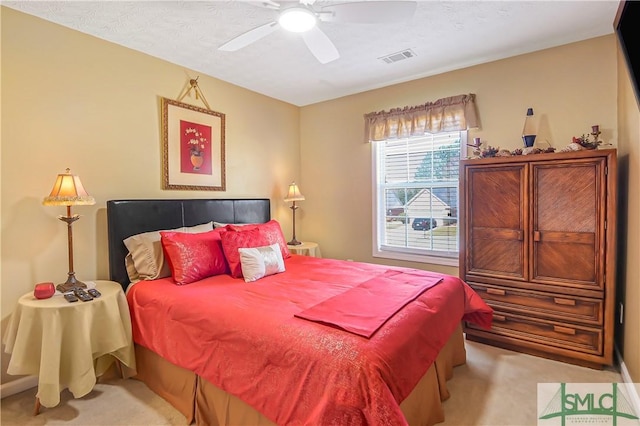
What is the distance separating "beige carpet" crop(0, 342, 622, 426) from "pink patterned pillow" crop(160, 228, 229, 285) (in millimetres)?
821

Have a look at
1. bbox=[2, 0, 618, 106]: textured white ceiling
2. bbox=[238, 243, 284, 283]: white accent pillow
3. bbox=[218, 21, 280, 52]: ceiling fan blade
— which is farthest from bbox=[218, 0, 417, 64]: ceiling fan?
bbox=[238, 243, 284, 283]: white accent pillow

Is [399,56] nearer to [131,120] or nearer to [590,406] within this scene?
[131,120]

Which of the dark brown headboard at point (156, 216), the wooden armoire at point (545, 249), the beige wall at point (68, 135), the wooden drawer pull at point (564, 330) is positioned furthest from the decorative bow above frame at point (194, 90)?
the wooden drawer pull at point (564, 330)

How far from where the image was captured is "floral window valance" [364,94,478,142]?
10.5ft

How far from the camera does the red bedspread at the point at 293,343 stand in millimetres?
1287

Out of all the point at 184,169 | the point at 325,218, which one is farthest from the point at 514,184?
the point at 184,169

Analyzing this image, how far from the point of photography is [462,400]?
207cm

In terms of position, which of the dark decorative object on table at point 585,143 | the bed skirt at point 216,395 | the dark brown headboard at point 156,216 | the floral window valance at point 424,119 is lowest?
the bed skirt at point 216,395

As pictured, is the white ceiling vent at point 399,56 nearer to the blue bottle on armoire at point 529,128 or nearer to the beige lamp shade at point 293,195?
the blue bottle on armoire at point 529,128

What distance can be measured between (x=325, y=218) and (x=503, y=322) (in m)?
2.35

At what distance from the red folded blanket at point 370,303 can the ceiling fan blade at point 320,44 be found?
65.9 inches

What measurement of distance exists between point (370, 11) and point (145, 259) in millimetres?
2378

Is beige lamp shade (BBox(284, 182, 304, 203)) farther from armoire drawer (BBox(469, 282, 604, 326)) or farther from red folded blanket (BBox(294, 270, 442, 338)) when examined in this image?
armoire drawer (BBox(469, 282, 604, 326))

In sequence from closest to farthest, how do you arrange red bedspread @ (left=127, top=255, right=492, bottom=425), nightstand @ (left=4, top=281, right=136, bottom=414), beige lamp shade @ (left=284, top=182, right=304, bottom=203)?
red bedspread @ (left=127, top=255, right=492, bottom=425), nightstand @ (left=4, top=281, right=136, bottom=414), beige lamp shade @ (left=284, top=182, right=304, bottom=203)
